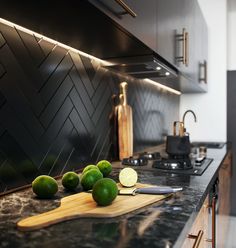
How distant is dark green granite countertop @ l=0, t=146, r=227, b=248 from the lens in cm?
67

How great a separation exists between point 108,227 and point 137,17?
2.74 feet

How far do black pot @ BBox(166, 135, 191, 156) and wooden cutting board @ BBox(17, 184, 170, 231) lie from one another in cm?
90

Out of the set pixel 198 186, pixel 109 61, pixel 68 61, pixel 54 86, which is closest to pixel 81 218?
pixel 198 186

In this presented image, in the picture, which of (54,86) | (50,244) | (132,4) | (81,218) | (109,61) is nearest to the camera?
(50,244)

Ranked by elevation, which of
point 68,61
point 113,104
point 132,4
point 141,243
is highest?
point 132,4

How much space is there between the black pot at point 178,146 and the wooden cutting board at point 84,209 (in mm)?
901

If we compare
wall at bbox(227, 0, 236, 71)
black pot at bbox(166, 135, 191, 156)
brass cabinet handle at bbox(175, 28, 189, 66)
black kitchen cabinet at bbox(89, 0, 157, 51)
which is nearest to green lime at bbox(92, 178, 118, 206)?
black kitchen cabinet at bbox(89, 0, 157, 51)

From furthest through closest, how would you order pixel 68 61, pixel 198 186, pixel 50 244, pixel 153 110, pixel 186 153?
pixel 153 110, pixel 186 153, pixel 68 61, pixel 198 186, pixel 50 244

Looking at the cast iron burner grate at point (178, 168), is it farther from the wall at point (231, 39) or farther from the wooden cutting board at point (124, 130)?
the wall at point (231, 39)

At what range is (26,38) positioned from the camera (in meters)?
1.26

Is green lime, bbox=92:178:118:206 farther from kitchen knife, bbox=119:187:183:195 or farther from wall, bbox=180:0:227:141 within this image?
wall, bbox=180:0:227:141

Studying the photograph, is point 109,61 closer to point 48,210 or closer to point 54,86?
point 54,86

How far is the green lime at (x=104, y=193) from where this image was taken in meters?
0.92

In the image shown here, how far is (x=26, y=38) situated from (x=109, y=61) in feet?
2.12
